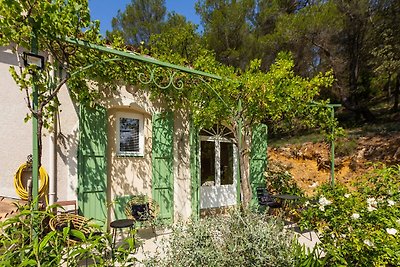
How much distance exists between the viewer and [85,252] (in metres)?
1.74

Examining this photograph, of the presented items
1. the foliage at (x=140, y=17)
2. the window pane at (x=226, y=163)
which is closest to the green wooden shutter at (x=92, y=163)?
the window pane at (x=226, y=163)

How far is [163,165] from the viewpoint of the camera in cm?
582

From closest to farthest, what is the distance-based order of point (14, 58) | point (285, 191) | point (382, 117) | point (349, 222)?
point (349, 222), point (14, 58), point (285, 191), point (382, 117)

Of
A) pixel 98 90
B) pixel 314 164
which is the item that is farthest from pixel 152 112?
pixel 314 164

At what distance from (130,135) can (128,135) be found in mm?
46

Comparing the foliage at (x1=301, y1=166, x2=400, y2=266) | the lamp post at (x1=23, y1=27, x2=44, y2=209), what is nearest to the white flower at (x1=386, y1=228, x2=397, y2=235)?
the foliage at (x1=301, y1=166, x2=400, y2=266)

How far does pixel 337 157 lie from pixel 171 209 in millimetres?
7615

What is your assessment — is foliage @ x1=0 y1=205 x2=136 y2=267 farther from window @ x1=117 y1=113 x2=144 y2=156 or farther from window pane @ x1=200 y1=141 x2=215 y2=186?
window pane @ x1=200 y1=141 x2=215 y2=186

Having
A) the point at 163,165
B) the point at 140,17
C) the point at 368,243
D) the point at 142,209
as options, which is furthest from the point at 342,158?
the point at 140,17

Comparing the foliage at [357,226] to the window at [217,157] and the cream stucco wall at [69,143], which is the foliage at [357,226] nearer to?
the cream stucco wall at [69,143]

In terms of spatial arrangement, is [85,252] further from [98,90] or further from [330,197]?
[98,90]

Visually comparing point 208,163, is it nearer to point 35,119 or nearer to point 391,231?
point 35,119

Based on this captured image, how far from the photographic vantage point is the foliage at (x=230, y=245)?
2.25 m

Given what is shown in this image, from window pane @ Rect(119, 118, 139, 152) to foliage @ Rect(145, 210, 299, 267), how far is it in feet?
11.1
